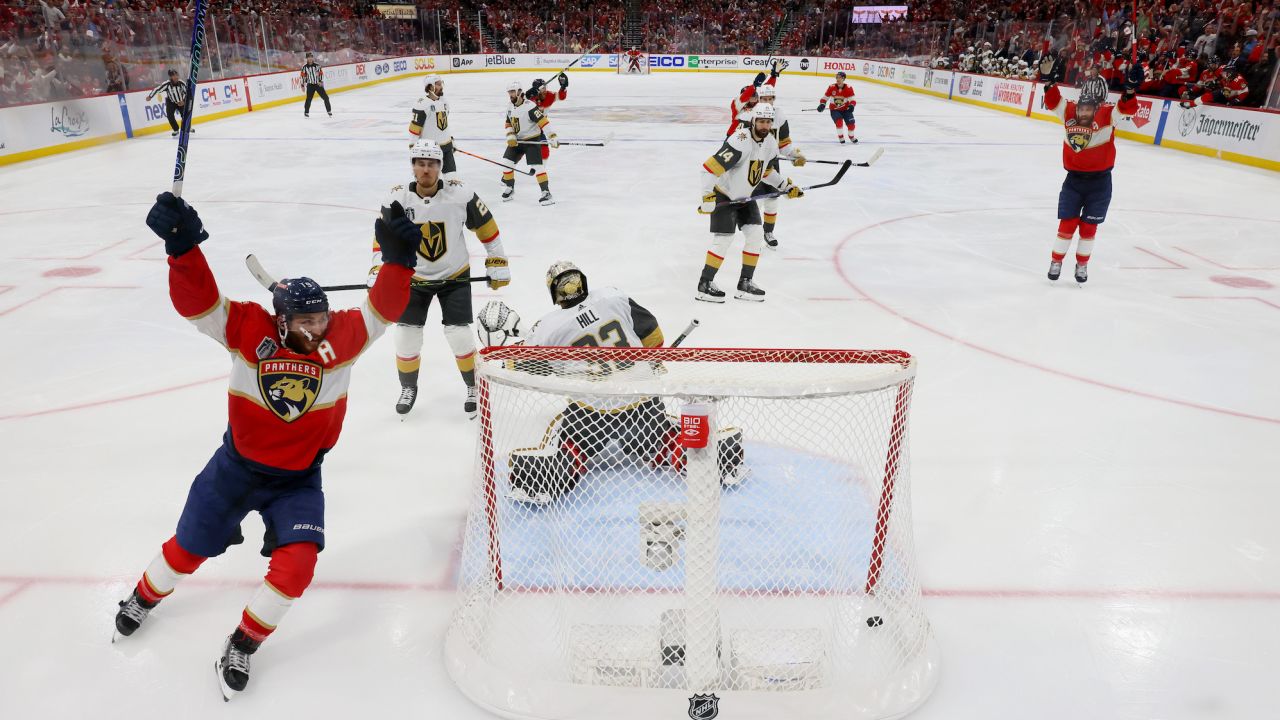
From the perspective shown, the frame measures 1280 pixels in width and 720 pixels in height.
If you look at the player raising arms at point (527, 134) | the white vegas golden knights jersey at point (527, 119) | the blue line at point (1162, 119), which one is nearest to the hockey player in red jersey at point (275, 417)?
the player raising arms at point (527, 134)

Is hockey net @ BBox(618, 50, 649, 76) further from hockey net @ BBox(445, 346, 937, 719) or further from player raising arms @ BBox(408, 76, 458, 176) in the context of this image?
Answer: hockey net @ BBox(445, 346, 937, 719)

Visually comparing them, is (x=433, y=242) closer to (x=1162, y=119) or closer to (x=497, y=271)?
(x=497, y=271)

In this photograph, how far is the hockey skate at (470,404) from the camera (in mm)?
4137

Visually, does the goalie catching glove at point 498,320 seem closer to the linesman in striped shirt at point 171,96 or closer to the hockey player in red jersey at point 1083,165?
the hockey player in red jersey at point 1083,165

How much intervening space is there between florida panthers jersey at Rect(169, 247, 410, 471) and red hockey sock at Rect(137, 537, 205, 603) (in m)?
0.40

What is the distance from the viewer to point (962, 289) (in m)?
6.20

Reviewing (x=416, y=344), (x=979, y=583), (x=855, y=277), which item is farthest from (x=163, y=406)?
(x=855, y=277)

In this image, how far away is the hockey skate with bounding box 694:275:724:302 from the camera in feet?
19.2

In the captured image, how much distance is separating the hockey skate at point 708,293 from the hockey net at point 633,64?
23024 millimetres

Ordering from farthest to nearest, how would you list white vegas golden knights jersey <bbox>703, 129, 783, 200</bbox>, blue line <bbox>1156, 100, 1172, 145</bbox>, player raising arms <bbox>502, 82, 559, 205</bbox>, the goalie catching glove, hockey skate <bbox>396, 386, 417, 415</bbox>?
blue line <bbox>1156, 100, 1172, 145</bbox> → player raising arms <bbox>502, 82, 559, 205</bbox> → white vegas golden knights jersey <bbox>703, 129, 783, 200</bbox> → hockey skate <bbox>396, 386, 417, 415</bbox> → the goalie catching glove

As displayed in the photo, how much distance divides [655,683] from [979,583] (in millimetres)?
1319

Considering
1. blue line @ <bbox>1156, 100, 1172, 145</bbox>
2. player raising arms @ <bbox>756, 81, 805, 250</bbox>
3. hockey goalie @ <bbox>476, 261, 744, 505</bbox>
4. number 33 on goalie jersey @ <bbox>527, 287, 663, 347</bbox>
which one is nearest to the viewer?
hockey goalie @ <bbox>476, 261, 744, 505</bbox>

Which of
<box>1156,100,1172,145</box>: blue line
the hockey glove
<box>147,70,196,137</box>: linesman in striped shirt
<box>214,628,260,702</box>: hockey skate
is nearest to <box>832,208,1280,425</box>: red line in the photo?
the hockey glove

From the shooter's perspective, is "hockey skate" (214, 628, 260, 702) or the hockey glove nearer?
"hockey skate" (214, 628, 260, 702)
